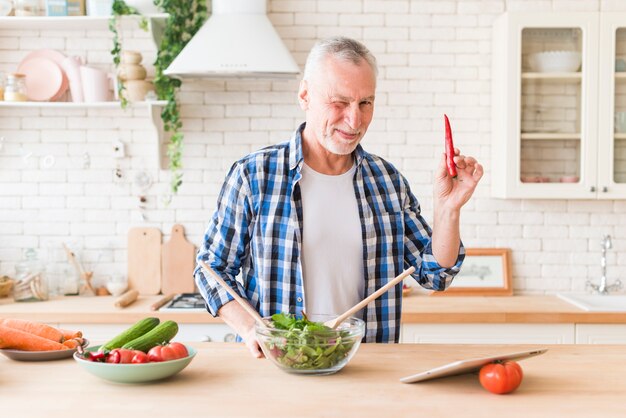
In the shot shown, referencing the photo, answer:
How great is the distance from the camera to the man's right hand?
2074 millimetres

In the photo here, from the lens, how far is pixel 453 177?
2.19m

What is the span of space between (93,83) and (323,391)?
2.68 metres

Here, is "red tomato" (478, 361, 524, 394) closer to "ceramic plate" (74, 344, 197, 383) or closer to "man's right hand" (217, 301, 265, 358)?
"man's right hand" (217, 301, 265, 358)

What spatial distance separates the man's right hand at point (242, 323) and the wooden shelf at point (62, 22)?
2.08 m

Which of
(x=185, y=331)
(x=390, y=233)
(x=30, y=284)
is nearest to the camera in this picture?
(x=390, y=233)

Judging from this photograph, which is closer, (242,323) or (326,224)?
(242,323)

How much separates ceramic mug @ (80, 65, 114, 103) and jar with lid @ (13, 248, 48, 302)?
0.92 m

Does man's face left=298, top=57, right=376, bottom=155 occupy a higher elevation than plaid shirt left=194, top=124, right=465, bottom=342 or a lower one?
higher

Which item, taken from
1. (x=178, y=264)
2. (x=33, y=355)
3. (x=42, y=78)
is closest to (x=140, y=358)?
(x=33, y=355)

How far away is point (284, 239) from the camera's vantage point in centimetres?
241

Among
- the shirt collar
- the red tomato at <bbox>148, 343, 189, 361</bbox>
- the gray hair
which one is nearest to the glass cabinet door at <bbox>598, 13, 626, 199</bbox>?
the shirt collar

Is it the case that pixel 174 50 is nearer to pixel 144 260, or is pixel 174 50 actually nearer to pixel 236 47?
pixel 236 47

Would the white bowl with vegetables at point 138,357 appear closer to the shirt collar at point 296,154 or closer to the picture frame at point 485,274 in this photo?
the shirt collar at point 296,154

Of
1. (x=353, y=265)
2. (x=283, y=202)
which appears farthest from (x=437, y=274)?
(x=283, y=202)
